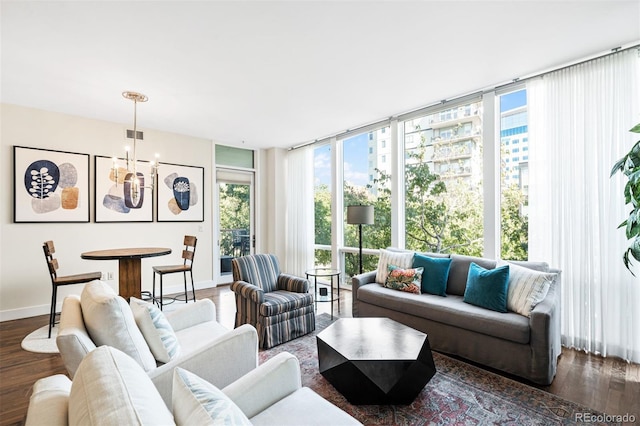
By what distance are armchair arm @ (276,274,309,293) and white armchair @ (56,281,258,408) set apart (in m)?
1.71

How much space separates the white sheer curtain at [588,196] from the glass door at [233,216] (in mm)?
4917

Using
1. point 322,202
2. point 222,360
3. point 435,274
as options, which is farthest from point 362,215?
point 222,360

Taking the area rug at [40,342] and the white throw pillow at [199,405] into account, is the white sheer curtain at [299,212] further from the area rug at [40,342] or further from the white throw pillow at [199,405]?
the white throw pillow at [199,405]

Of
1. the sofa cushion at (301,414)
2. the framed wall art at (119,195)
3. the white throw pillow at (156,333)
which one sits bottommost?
the sofa cushion at (301,414)

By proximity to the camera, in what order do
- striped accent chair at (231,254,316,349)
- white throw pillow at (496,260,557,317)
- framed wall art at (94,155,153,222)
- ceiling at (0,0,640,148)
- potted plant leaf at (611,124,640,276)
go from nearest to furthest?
potted plant leaf at (611,124,640,276)
ceiling at (0,0,640,148)
white throw pillow at (496,260,557,317)
striped accent chair at (231,254,316,349)
framed wall art at (94,155,153,222)

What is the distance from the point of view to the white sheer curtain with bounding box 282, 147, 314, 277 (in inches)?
235

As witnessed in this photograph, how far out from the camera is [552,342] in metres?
2.36

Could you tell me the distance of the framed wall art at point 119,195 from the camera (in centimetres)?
452

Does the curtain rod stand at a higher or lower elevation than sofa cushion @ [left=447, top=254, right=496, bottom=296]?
higher

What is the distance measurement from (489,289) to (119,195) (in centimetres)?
513

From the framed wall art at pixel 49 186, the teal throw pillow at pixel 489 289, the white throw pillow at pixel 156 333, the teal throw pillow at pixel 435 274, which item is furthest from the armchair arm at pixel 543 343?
the framed wall art at pixel 49 186

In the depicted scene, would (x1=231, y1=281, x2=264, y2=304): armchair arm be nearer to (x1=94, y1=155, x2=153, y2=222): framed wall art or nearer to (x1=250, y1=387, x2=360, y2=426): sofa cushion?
(x1=250, y1=387, x2=360, y2=426): sofa cushion

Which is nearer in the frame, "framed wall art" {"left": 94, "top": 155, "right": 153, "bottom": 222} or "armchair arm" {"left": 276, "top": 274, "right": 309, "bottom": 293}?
"armchair arm" {"left": 276, "top": 274, "right": 309, "bottom": 293}

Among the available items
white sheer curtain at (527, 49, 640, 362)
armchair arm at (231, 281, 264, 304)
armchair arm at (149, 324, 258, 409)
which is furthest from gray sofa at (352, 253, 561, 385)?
Answer: armchair arm at (149, 324, 258, 409)
